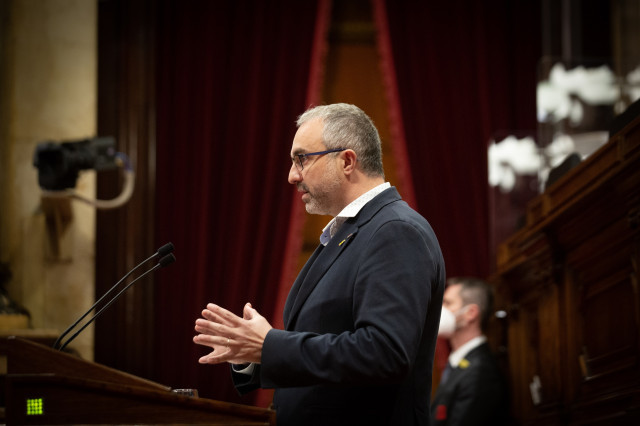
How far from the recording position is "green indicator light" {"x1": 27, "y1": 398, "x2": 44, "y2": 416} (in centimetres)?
171

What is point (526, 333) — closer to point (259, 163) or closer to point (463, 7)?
point (259, 163)

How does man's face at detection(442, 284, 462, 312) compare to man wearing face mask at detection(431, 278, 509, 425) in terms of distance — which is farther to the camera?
man's face at detection(442, 284, 462, 312)

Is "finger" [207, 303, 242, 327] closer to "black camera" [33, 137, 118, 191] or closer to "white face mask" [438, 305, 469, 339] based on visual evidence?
"white face mask" [438, 305, 469, 339]

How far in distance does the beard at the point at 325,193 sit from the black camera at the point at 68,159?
2666 mm

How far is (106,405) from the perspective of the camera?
1.72m

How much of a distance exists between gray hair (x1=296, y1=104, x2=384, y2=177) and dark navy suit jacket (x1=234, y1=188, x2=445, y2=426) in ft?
0.49

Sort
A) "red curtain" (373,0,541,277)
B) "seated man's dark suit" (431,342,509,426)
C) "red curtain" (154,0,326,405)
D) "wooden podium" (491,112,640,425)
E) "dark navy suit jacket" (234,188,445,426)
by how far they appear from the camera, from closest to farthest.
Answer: "dark navy suit jacket" (234,188,445,426)
"wooden podium" (491,112,640,425)
"seated man's dark suit" (431,342,509,426)
"red curtain" (154,0,326,405)
"red curtain" (373,0,541,277)

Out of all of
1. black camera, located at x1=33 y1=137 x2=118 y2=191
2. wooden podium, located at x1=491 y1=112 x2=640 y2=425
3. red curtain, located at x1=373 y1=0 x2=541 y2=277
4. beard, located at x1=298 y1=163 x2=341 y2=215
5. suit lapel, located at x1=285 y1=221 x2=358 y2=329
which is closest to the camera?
suit lapel, located at x1=285 y1=221 x2=358 y2=329

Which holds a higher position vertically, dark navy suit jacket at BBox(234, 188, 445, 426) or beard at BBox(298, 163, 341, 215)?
beard at BBox(298, 163, 341, 215)

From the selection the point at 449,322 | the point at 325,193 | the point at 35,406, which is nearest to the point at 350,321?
the point at 325,193

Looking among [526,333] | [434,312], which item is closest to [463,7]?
[526,333]

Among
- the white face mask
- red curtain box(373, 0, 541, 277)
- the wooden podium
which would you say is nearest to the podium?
the wooden podium

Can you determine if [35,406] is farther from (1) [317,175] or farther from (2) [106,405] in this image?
(1) [317,175]

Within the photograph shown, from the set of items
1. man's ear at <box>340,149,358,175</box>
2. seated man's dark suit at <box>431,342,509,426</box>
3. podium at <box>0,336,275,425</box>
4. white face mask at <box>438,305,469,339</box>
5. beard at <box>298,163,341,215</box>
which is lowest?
seated man's dark suit at <box>431,342,509,426</box>
